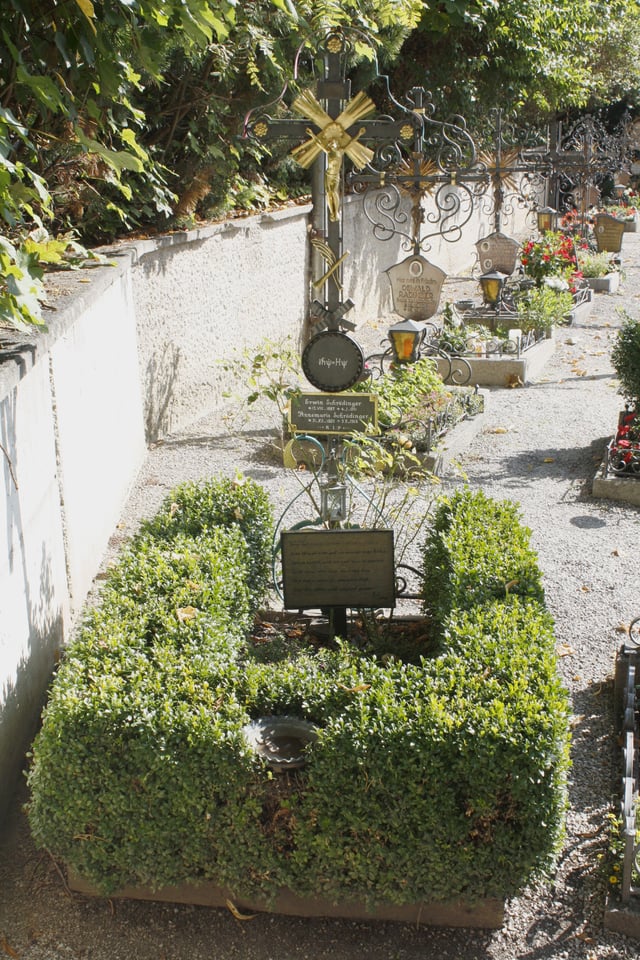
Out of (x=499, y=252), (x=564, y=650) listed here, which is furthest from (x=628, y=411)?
(x=499, y=252)

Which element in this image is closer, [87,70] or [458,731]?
[458,731]

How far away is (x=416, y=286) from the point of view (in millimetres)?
9875

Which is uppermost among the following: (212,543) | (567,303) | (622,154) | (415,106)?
(622,154)

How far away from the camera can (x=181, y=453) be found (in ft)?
30.9

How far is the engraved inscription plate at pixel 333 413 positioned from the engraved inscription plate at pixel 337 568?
75cm

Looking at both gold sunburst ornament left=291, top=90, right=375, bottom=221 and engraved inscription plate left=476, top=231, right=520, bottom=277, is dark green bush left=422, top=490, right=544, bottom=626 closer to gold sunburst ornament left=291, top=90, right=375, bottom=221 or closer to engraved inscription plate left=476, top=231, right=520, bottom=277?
gold sunburst ornament left=291, top=90, right=375, bottom=221

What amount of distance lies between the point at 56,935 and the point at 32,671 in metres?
1.39

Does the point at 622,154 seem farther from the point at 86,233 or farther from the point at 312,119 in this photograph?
the point at 312,119

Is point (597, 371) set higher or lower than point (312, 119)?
lower

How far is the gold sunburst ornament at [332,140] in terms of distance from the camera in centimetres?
529

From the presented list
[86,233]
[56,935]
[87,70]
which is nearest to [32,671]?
[56,935]

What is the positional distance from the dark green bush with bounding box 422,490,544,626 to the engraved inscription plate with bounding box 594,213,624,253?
18997 millimetres

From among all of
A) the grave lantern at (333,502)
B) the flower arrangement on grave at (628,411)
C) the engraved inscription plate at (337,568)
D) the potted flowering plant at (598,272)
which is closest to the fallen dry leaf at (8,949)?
the engraved inscription plate at (337,568)

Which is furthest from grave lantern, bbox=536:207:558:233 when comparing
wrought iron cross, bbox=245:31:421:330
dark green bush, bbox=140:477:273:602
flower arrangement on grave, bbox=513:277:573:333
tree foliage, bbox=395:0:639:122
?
dark green bush, bbox=140:477:273:602
